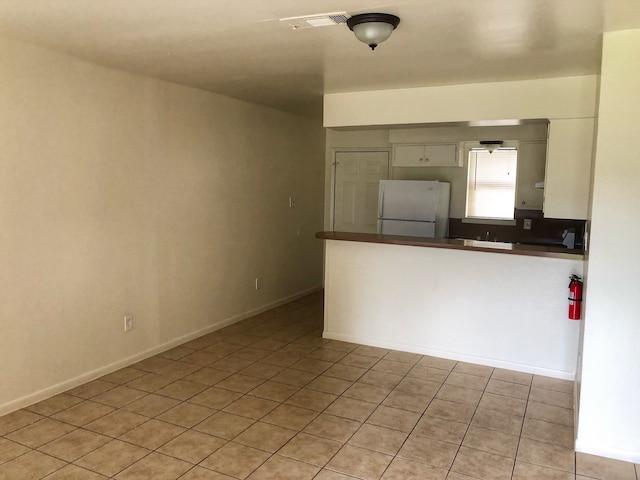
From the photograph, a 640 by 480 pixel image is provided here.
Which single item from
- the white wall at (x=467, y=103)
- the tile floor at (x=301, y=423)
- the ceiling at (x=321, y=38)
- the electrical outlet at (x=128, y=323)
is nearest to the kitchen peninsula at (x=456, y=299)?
the tile floor at (x=301, y=423)

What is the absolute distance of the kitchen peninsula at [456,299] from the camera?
Result: 153 inches

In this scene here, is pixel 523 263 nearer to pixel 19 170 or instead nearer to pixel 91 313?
pixel 91 313

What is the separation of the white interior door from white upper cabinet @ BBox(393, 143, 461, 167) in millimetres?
310

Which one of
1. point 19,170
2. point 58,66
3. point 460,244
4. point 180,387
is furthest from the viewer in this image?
point 460,244

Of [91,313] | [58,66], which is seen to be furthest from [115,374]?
[58,66]

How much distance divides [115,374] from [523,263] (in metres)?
3.23

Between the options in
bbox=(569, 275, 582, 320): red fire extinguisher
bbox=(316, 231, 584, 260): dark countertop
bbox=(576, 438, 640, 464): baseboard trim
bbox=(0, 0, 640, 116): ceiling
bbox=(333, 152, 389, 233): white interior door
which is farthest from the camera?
bbox=(333, 152, 389, 233): white interior door

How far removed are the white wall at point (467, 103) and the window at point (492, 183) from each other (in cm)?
203

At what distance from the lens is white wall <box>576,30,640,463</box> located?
2621mm

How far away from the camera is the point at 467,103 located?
158 inches

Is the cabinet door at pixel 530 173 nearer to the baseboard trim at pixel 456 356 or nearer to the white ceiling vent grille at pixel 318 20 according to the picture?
the baseboard trim at pixel 456 356

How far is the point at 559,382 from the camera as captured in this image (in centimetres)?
380

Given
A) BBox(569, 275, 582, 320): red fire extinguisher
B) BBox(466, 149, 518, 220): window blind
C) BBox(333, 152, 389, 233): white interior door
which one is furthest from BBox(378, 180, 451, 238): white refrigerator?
BBox(569, 275, 582, 320): red fire extinguisher

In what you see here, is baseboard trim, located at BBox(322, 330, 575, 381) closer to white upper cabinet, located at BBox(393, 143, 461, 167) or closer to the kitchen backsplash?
the kitchen backsplash
